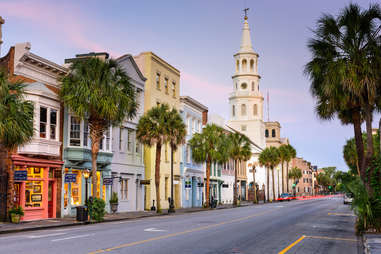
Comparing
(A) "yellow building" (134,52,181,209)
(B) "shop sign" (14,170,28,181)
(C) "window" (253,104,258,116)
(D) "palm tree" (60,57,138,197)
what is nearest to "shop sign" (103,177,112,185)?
(D) "palm tree" (60,57,138,197)

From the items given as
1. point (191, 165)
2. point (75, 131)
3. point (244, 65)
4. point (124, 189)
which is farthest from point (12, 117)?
point (244, 65)

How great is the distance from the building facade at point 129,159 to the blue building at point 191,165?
37.1 ft

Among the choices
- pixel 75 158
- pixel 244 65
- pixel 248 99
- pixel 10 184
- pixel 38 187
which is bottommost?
pixel 38 187

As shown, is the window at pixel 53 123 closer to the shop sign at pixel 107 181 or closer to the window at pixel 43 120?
the window at pixel 43 120

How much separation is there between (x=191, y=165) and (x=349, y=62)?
3937 centimetres

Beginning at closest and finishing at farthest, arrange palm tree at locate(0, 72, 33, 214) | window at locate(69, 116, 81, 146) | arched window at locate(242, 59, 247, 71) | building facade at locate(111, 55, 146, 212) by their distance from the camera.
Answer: palm tree at locate(0, 72, 33, 214)
window at locate(69, 116, 81, 146)
building facade at locate(111, 55, 146, 212)
arched window at locate(242, 59, 247, 71)

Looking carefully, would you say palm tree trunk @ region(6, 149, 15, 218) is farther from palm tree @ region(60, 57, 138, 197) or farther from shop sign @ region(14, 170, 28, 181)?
palm tree @ region(60, 57, 138, 197)

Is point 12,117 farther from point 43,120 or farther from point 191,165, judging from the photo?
point 191,165

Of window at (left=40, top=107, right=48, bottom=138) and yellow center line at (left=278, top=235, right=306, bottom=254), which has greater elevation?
window at (left=40, top=107, right=48, bottom=138)

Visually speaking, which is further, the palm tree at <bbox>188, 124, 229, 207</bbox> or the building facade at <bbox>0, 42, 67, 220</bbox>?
the palm tree at <bbox>188, 124, 229, 207</bbox>

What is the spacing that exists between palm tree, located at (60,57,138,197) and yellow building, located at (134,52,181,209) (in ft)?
52.5

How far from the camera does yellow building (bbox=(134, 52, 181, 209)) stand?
46250 millimetres

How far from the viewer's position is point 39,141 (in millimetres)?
29094

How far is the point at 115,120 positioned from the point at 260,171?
86.1 metres
